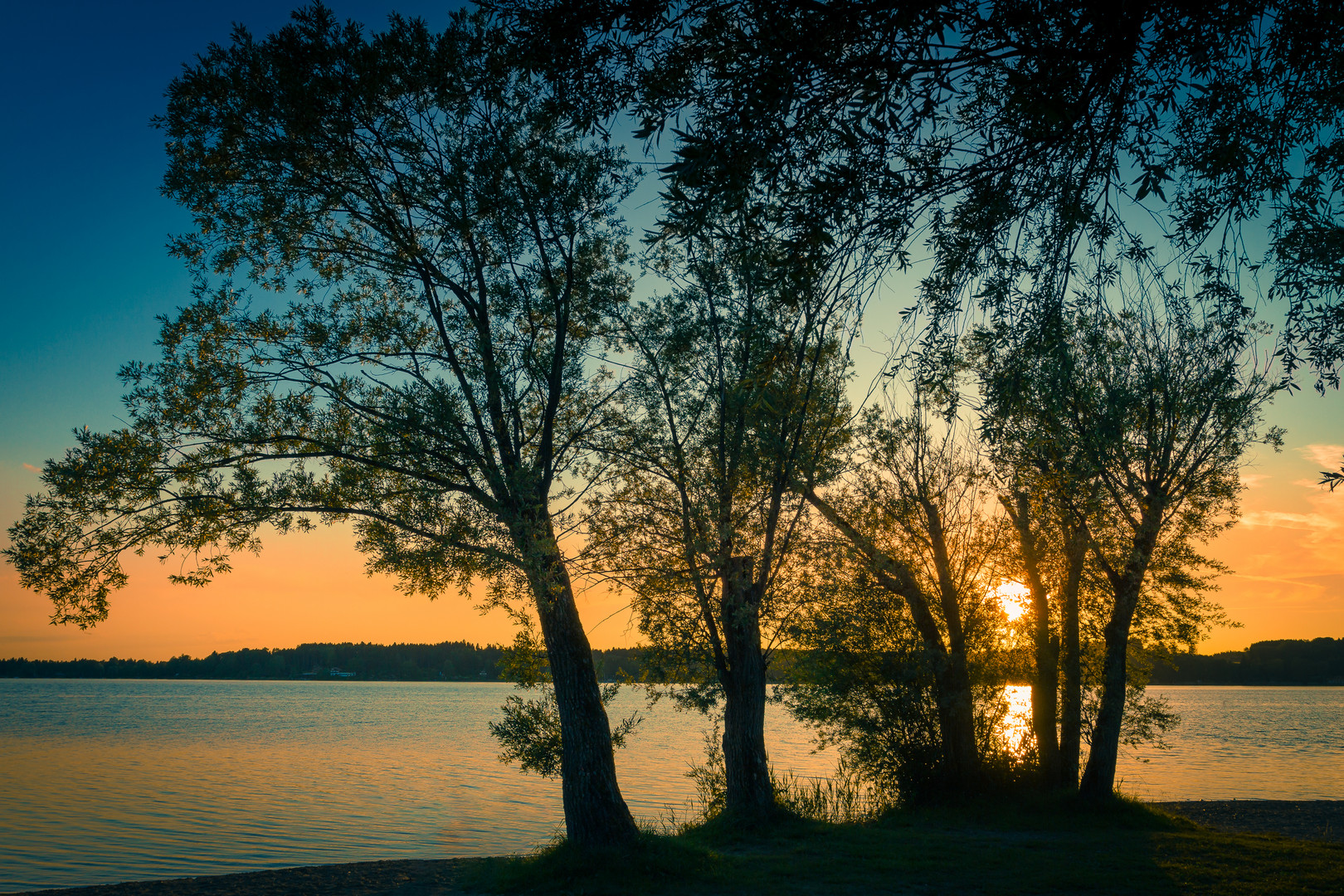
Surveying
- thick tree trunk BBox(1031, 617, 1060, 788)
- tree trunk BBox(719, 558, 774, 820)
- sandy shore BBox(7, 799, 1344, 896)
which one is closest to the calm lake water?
sandy shore BBox(7, 799, 1344, 896)

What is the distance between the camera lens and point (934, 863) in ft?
45.7

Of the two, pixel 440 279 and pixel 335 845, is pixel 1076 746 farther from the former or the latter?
pixel 335 845

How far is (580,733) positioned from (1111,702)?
13.3 meters

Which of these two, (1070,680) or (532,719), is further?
(1070,680)

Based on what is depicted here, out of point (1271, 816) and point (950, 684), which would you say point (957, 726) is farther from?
point (1271, 816)

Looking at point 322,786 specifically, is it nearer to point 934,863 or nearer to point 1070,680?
point 934,863

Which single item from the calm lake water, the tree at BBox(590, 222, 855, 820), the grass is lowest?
the calm lake water

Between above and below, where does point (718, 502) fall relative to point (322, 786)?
above

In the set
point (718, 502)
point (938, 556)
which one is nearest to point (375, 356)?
point (718, 502)

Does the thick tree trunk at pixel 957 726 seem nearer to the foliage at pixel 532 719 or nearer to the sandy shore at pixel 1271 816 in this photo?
the sandy shore at pixel 1271 816

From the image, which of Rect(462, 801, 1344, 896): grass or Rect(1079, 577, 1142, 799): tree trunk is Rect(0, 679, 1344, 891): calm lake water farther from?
Rect(1079, 577, 1142, 799): tree trunk

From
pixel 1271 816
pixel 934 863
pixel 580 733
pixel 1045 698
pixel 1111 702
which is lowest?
pixel 1271 816

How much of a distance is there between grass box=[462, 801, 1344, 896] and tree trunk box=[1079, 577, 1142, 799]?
1283 millimetres

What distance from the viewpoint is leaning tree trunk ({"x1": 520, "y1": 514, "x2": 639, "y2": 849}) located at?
13430 millimetres
